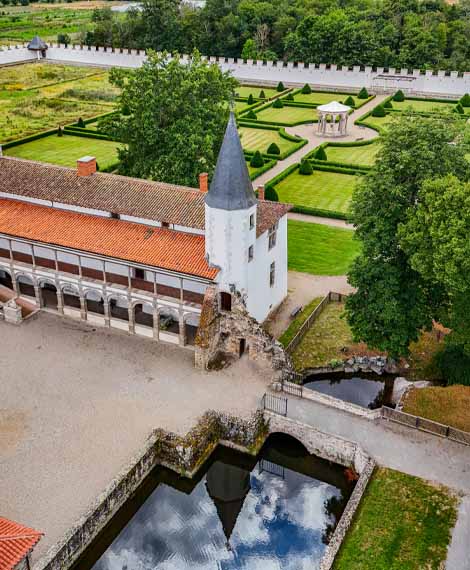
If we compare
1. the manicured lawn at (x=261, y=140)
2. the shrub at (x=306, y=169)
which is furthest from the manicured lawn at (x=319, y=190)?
the manicured lawn at (x=261, y=140)

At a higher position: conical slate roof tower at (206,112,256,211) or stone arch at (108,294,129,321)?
conical slate roof tower at (206,112,256,211)

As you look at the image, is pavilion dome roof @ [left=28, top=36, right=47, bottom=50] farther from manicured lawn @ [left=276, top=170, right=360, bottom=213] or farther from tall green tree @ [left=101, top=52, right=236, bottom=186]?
tall green tree @ [left=101, top=52, right=236, bottom=186]

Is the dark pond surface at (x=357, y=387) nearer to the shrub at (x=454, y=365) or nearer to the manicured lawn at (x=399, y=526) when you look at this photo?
the shrub at (x=454, y=365)

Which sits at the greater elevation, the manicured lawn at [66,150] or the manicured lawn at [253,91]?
the manicured lawn at [253,91]

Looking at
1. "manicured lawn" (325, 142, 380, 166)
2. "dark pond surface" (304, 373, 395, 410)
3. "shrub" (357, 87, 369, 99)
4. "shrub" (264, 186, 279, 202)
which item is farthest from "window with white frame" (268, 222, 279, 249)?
"shrub" (357, 87, 369, 99)

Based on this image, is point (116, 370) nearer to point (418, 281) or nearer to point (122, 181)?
point (122, 181)

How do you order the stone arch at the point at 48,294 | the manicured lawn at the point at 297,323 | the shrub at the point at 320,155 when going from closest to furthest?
1. the manicured lawn at the point at 297,323
2. the stone arch at the point at 48,294
3. the shrub at the point at 320,155

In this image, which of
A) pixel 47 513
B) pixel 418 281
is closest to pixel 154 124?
pixel 418 281

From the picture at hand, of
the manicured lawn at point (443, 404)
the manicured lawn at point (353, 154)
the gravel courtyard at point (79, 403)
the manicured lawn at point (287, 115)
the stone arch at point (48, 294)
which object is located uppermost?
the manicured lawn at point (287, 115)
